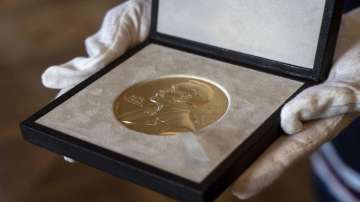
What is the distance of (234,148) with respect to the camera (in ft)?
1.79

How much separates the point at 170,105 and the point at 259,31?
0.14 metres

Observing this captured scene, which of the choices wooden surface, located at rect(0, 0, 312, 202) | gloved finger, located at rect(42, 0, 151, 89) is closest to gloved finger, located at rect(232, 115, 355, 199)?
gloved finger, located at rect(42, 0, 151, 89)

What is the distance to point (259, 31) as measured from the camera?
2.20 feet

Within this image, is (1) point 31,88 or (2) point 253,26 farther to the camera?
(1) point 31,88

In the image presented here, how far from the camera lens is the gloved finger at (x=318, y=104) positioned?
574 millimetres

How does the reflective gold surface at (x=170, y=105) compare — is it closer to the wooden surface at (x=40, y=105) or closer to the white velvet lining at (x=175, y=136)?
the white velvet lining at (x=175, y=136)

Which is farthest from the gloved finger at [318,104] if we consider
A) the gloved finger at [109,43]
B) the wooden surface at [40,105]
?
the wooden surface at [40,105]

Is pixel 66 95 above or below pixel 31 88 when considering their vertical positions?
above

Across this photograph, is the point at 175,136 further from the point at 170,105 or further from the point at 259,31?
the point at 259,31

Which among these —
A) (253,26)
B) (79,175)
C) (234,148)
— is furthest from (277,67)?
(79,175)

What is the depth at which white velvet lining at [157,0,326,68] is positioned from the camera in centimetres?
63

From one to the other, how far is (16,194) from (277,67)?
2.69 feet

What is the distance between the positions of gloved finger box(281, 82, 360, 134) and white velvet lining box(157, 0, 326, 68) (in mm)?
65

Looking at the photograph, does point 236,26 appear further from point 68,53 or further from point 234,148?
point 68,53
